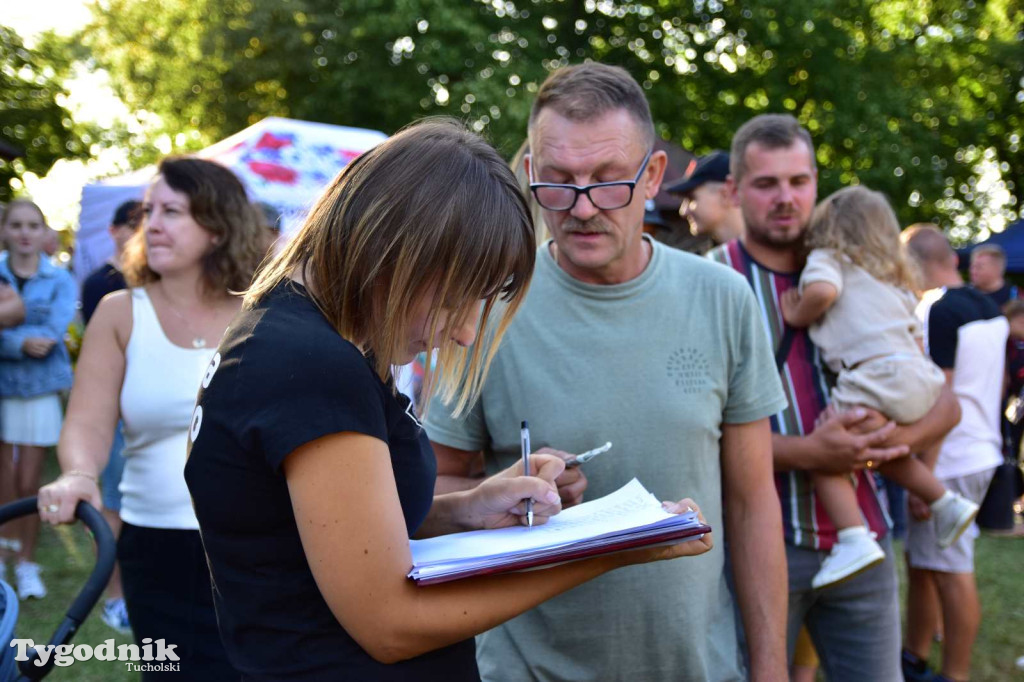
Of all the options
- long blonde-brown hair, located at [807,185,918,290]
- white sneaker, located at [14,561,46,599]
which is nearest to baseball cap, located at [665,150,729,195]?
long blonde-brown hair, located at [807,185,918,290]

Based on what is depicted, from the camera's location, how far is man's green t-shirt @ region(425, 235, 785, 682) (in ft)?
7.27

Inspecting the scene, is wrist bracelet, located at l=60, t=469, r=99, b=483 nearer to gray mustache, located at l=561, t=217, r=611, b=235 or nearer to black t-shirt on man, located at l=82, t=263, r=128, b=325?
gray mustache, located at l=561, t=217, r=611, b=235

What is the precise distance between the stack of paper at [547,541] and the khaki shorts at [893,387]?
1.76m

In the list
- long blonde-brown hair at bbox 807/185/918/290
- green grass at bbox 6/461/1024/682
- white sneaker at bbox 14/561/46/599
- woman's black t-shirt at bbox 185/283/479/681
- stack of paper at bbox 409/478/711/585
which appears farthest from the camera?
white sneaker at bbox 14/561/46/599

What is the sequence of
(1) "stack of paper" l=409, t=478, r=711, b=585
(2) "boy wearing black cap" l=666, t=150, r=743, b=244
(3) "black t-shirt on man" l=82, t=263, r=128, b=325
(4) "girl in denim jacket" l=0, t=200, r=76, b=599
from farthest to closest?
(4) "girl in denim jacket" l=0, t=200, r=76, b=599
(3) "black t-shirt on man" l=82, t=263, r=128, b=325
(2) "boy wearing black cap" l=666, t=150, r=743, b=244
(1) "stack of paper" l=409, t=478, r=711, b=585

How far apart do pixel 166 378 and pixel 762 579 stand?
199cm

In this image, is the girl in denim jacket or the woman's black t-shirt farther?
the girl in denim jacket

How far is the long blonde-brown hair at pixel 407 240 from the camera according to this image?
143cm

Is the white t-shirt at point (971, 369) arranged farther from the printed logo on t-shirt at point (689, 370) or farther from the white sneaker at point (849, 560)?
the printed logo on t-shirt at point (689, 370)

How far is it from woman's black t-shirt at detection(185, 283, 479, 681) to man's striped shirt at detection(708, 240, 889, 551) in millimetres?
1927

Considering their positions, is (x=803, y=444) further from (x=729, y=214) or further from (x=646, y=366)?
(x=729, y=214)

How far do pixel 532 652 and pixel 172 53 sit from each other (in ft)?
64.7

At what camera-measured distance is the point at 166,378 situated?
123 inches

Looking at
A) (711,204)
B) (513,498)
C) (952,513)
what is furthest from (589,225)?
(711,204)
